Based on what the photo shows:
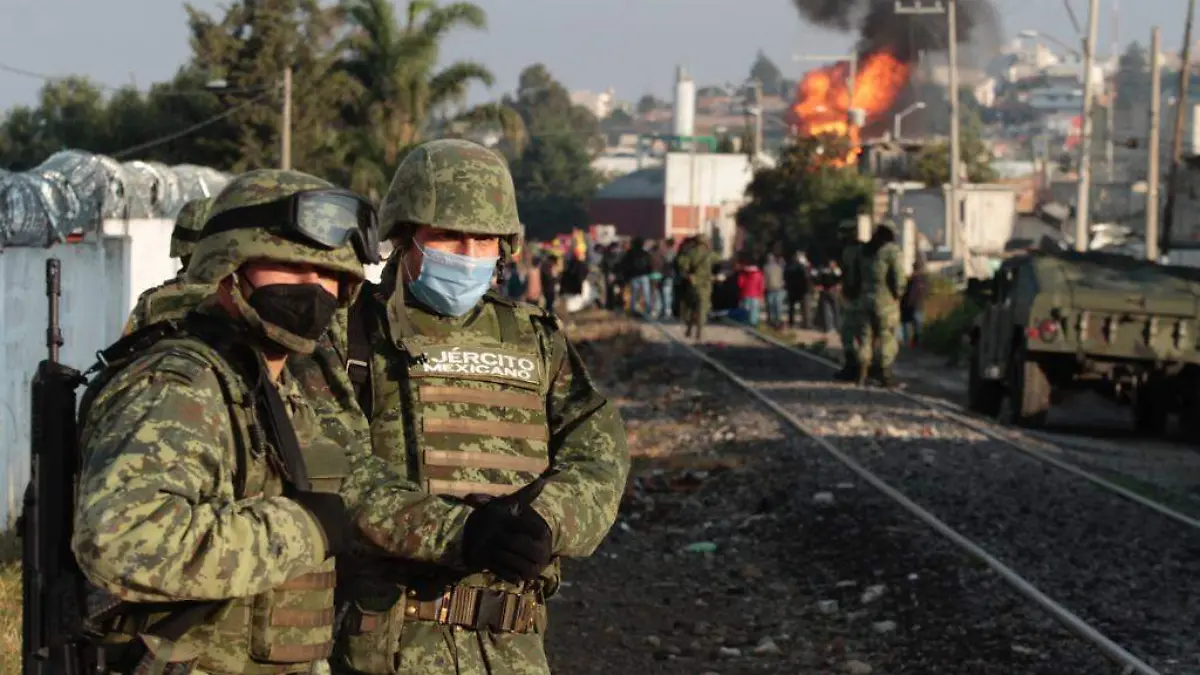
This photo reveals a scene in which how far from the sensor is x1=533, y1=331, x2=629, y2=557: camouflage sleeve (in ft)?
13.4

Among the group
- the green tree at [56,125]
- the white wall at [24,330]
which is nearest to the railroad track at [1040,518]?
the white wall at [24,330]

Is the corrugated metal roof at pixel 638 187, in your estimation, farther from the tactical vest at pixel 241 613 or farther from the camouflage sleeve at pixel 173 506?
the camouflage sleeve at pixel 173 506

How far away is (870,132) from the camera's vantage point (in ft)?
353

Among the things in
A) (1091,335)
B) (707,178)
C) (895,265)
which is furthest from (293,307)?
(707,178)

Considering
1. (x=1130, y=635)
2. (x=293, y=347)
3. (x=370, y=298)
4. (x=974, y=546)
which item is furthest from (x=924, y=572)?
(x=293, y=347)

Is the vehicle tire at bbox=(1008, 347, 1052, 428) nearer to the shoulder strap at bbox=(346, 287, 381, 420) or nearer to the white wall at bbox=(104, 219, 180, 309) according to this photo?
the white wall at bbox=(104, 219, 180, 309)

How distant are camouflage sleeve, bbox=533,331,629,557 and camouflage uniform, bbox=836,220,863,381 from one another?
16254 mm

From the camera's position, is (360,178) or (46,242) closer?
(46,242)

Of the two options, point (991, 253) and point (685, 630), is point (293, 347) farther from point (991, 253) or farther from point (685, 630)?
point (991, 253)

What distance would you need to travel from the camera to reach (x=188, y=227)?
262 inches

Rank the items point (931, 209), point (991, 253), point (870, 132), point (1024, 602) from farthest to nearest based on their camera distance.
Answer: point (870, 132) → point (931, 209) → point (991, 253) → point (1024, 602)

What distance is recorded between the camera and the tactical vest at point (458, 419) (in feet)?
14.1

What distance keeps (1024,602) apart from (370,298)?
581 cm

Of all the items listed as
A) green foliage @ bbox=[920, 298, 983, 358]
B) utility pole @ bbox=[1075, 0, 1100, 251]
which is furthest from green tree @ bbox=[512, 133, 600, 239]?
green foliage @ bbox=[920, 298, 983, 358]
